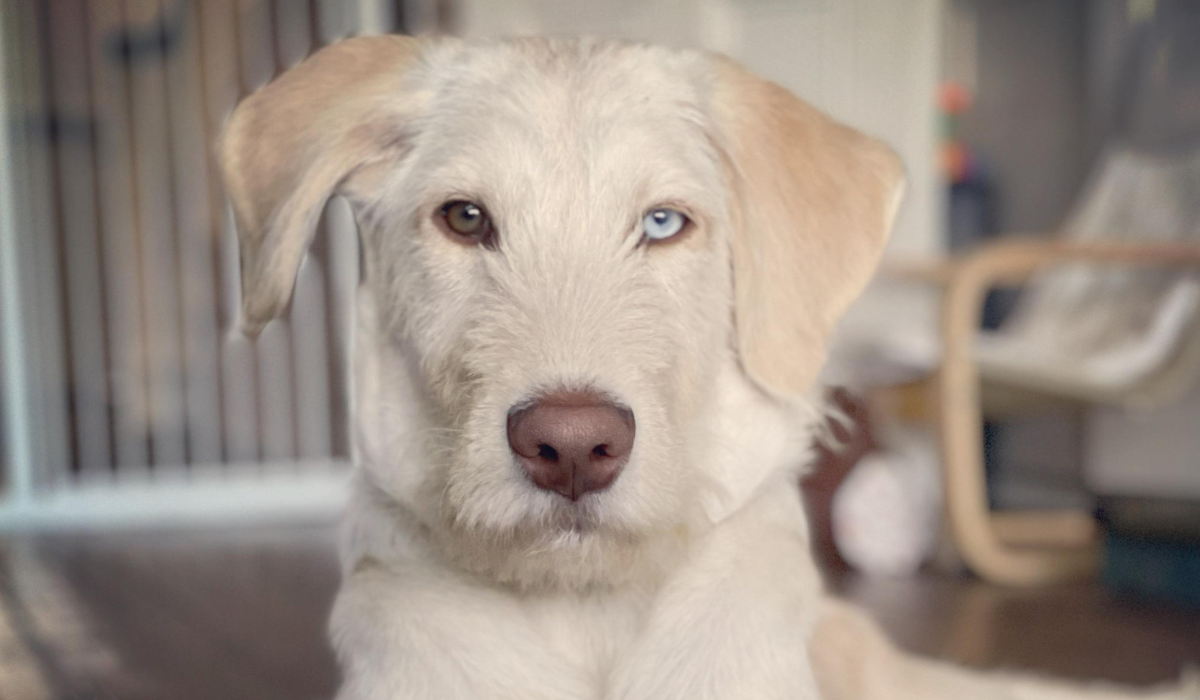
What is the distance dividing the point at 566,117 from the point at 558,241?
123 mm

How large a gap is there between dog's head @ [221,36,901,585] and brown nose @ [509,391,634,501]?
0.04m

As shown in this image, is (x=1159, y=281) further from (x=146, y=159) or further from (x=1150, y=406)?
(x=146, y=159)

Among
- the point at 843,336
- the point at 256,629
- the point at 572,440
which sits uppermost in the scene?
the point at 572,440

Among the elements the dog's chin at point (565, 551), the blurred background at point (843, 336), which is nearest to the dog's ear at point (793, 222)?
the dog's chin at point (565, 551)

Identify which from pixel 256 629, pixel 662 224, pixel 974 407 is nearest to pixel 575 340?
pixel 662 224

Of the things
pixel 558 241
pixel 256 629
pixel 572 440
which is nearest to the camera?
pixel 572 440

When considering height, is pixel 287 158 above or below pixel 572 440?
above

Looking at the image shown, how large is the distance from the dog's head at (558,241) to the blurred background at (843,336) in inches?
55.7

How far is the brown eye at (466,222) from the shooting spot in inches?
39.9

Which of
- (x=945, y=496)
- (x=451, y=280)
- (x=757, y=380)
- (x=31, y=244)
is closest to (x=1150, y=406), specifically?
(x=945, y=496)

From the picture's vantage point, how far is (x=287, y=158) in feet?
3.35

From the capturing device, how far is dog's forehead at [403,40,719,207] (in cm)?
97

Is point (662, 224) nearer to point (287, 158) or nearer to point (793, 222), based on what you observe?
point (793, 222)

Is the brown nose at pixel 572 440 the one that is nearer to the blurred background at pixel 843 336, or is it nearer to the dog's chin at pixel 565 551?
the dog's chin at pixel 565 551
